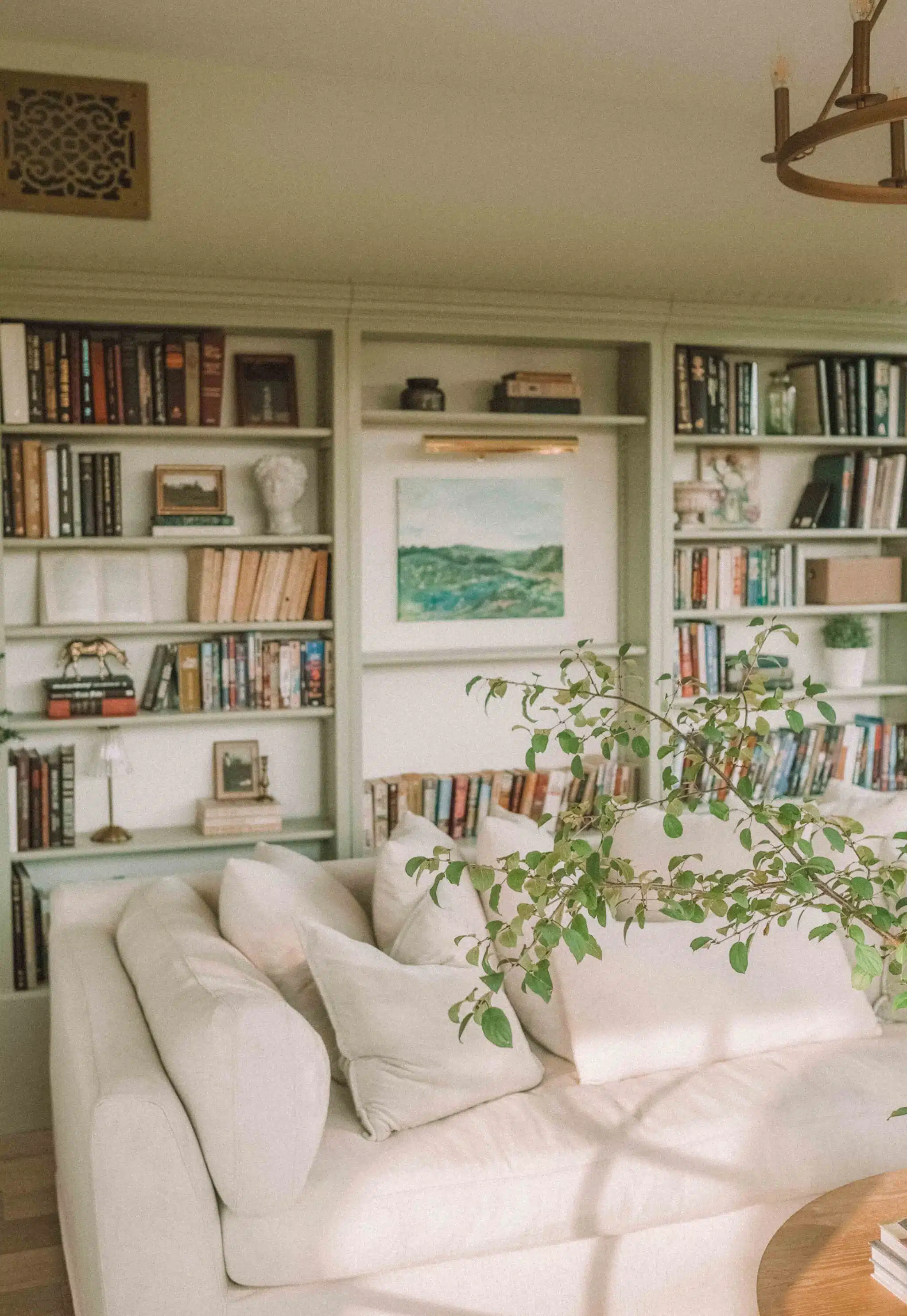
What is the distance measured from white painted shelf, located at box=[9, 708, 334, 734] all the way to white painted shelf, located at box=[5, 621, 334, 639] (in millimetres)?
237

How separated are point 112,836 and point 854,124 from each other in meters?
2.79

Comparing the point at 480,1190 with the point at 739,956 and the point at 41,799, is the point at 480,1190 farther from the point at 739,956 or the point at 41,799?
the point at 41,799

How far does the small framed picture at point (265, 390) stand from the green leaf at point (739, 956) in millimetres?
2882

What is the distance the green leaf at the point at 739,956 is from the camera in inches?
49.8

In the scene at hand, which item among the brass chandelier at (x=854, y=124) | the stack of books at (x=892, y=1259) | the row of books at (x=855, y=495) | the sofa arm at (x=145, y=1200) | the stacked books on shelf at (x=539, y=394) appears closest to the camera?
the stack of books at (x=892, y=1259)

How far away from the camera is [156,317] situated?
3.63m

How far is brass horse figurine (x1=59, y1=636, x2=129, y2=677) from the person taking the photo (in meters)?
3.75

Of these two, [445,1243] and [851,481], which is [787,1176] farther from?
[851,481]

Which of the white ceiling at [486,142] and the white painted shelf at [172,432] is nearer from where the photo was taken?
the white ceiling at [486,142]

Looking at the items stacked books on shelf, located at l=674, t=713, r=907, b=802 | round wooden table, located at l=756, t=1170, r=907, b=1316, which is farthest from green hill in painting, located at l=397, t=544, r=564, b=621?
round wooden table, located at l=756, t=1170, r=907, b=1316

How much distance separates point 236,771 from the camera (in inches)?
158

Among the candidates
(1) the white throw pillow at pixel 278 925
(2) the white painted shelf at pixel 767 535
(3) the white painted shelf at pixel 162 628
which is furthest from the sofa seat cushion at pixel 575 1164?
(2) the white painted shelf at pixel 767 535

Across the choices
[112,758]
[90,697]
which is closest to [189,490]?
[90,697]

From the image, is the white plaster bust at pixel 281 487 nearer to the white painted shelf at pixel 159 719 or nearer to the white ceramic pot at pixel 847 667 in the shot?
the white painted shelf at pixel 159 719
